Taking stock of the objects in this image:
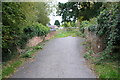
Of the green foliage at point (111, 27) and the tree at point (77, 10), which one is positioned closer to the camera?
the green foliage at point (111, 27)

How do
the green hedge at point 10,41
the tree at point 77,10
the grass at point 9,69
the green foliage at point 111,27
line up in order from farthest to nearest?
the tree at point 77,10 < the green hedge at point 10,41 < the green foliage at point 111,27 < the grass at point 9,69

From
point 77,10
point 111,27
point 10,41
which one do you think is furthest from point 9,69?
point 77,10

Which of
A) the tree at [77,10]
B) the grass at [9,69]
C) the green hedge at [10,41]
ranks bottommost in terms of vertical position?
the grass at [9,69]

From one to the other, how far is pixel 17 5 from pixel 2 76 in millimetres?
3208

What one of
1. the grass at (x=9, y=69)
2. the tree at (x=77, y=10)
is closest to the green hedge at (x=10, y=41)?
the grass at (x=9, y=69)

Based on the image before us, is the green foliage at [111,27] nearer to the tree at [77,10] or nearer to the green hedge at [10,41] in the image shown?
the green hedge at [10,41]

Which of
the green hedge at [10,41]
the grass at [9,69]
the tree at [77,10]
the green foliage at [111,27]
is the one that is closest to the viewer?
the grass at [9,69]

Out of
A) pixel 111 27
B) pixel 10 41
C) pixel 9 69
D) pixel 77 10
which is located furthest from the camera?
pixel 77 10

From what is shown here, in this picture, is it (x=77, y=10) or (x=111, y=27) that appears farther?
(x=77, y=10)

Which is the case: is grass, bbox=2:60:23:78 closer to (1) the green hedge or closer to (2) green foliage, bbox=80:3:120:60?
(1) the green hedge

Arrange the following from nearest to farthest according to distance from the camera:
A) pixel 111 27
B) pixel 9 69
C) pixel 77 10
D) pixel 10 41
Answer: pixel 9 69 < pixel 111 27 < pixel 10 41 < pixel 77 10

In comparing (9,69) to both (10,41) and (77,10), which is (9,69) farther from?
(77,10)

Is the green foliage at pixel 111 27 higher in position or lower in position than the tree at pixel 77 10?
lower

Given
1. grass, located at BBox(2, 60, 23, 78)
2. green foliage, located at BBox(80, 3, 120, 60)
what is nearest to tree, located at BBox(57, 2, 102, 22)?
green foliage, located at BBox(80, 3, 120, 60)
